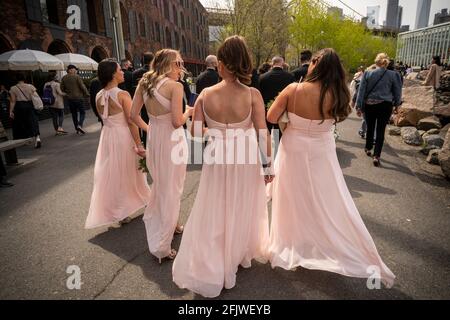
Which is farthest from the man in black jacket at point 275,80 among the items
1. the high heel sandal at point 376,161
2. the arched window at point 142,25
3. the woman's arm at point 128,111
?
the arched window at point 142,25

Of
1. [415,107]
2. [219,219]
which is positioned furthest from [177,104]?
[415,107]

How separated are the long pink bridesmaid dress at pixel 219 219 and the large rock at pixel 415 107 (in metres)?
8.87

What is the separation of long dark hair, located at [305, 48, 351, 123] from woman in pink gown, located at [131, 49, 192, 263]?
1350mm

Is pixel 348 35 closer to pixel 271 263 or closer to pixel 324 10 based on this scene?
pixel 324 10

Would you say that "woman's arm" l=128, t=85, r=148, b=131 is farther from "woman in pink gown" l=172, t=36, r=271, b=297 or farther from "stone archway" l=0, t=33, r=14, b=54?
"stone archway" l=0, t=33, r=14, b=54

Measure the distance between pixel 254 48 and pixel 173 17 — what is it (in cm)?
2169

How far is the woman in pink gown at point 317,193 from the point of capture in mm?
2674

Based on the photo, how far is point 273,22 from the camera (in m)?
22.2

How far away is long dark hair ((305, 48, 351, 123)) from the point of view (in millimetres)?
2641

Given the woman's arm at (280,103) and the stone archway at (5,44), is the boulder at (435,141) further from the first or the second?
the stone archway at (5,44)

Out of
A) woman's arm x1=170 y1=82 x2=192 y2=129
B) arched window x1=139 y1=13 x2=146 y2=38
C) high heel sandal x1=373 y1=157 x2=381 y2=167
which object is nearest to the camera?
woman's arm x1=170 y1=82 x2=192 y2=129

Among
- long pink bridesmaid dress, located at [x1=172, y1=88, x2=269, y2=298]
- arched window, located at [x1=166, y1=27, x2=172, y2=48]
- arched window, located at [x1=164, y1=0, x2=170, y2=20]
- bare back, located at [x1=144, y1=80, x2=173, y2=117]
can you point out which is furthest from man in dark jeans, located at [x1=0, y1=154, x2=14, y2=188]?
arched window, located at [x1=166, y1=27, x2=172, y2=48]

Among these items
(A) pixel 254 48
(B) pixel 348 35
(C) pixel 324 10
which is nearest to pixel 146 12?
(A) pixel 254 48

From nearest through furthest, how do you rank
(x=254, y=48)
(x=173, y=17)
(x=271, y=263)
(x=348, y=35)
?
(x=271, y=263) < (x=254, y=48) < (x=348, y=35) < (x=173, y=17)
